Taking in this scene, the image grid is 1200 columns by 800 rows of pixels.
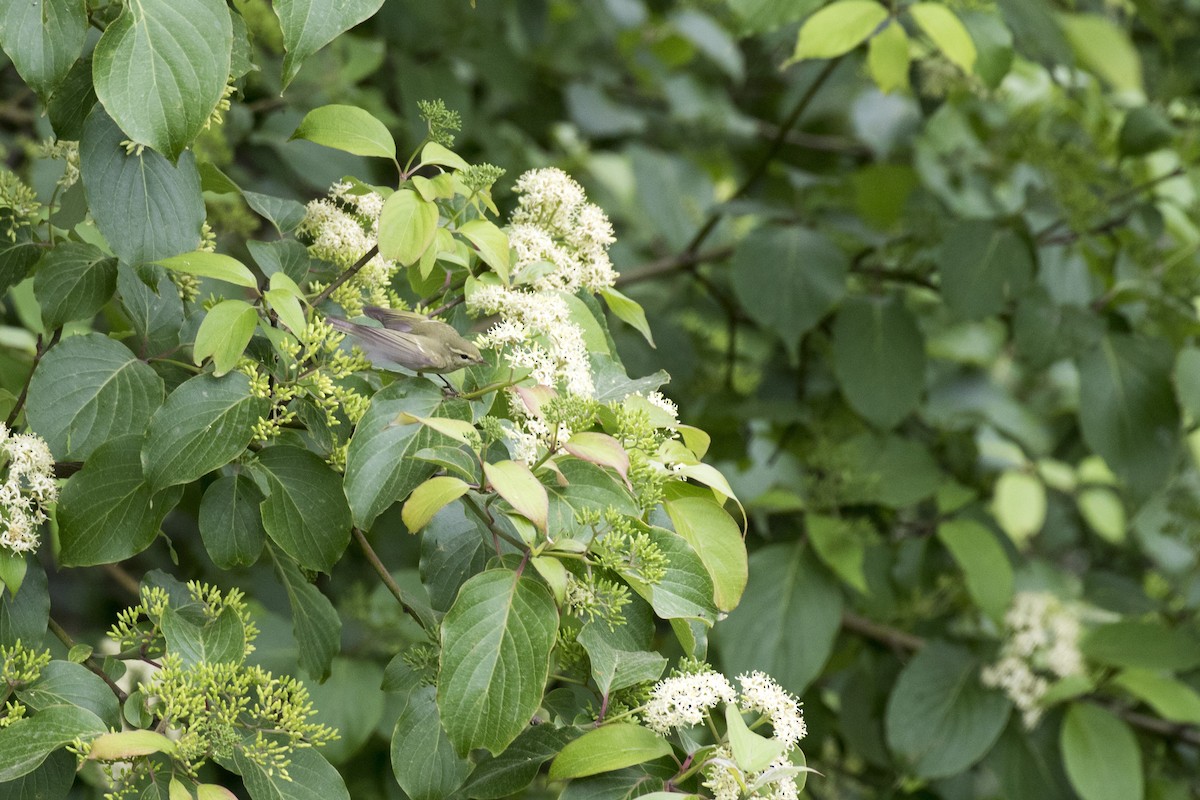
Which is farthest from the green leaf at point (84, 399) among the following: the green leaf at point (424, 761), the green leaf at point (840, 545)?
the green leaf at point (840, 545)

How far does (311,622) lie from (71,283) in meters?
0.25

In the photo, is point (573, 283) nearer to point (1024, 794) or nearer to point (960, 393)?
point (1024, 794)

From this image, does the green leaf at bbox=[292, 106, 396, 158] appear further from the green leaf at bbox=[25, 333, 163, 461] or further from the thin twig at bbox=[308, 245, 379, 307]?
the green leaf at bbox=[25, 333, 163, 461]

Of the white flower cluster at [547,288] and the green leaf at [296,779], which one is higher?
the white flower cluster at [547,288]

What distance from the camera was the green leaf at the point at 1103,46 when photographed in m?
1.88

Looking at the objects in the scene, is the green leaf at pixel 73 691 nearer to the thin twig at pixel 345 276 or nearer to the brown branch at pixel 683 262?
the thin twig at pixel 345 276

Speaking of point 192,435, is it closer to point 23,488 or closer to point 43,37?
point 23,488

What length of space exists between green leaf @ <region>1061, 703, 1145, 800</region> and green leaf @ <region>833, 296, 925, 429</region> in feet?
1.37

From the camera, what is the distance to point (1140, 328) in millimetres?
1550

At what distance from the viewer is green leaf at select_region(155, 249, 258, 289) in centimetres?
60

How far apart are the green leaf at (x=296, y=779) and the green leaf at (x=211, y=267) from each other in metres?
0.24

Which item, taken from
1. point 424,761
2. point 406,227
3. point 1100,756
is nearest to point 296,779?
point 424,761

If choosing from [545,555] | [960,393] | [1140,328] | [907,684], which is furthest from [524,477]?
[960,393]

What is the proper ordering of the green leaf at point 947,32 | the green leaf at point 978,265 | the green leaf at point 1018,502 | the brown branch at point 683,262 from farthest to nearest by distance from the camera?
the green leaf at point 1018,502 → the brown branch at point 683,262 → the green leaf at point 978,265 → the green leaf at point 947,32
